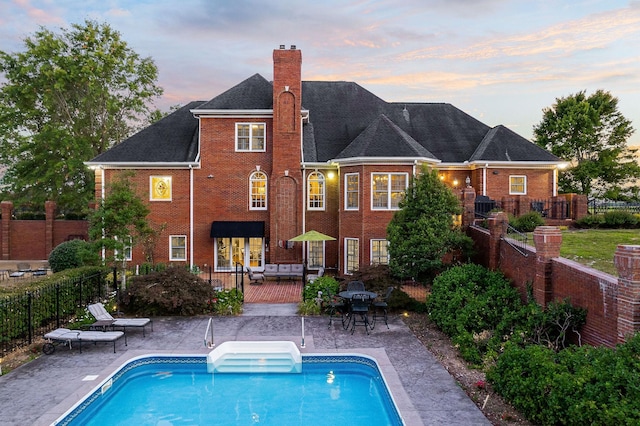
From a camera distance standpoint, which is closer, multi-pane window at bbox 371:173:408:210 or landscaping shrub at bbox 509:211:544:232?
landscaping shrub at bbox 509:211:544:232

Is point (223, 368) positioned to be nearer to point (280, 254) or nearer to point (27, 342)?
point (27, 342)

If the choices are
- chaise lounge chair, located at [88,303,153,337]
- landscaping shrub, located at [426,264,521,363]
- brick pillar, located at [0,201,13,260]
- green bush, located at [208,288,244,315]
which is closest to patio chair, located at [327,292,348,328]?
landscaping shrub, located at [426,264,521,363]

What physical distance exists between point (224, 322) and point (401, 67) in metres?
22.0

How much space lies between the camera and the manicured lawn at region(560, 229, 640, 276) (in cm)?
1249

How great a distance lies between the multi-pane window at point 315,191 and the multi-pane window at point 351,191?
2315 mm

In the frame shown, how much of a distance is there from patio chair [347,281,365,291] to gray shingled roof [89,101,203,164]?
1305 cm

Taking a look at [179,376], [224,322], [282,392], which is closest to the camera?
[282,392]

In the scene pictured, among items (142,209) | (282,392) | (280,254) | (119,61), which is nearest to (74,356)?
(282,392)

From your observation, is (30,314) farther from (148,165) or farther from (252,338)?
(148,165)

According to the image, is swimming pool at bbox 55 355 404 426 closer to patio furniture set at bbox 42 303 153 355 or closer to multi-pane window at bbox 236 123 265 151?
patio furniture set at bbox 42 303 153 355

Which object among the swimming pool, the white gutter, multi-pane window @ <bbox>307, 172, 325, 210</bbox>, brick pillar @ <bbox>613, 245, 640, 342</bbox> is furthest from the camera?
multi-pane window @ <bbox>307, 172, 325, 210</bbox>

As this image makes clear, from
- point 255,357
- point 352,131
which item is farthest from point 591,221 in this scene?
point 255,357

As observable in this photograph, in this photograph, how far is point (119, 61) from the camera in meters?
Answer: 32.9

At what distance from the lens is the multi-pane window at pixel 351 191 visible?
70.5ft
